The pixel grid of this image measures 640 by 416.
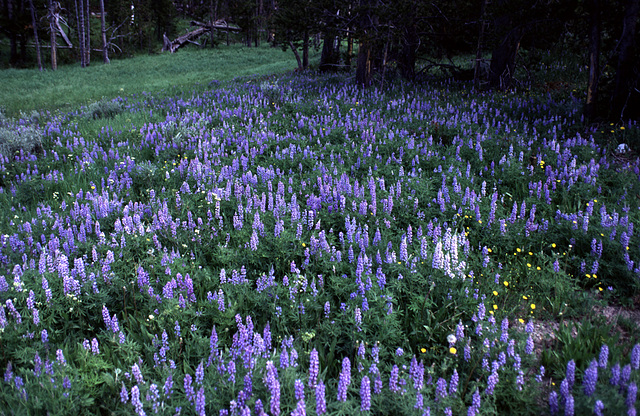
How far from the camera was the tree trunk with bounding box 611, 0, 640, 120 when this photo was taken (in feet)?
24.5

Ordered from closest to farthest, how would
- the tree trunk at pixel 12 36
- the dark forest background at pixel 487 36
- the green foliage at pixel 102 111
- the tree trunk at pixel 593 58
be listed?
1. the tree trunk at pixel 593 58
2. the dark forest background at pixel 487 36
3. the green foliage at pixel 102 111
4. the tree trunk at pixel 12 36

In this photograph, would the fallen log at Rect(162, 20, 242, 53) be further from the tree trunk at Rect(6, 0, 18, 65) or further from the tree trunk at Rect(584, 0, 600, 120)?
the tree trunk at Rect(584, 0, 600, 120)

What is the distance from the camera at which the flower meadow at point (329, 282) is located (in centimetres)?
255

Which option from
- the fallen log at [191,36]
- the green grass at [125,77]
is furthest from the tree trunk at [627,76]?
the fallen log at [191,36]

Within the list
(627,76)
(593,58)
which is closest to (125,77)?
(593,58)

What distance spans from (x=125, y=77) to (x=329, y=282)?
1096 inches

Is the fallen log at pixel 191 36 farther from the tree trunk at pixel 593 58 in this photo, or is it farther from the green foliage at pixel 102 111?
the tree trunk at pixel 593 58

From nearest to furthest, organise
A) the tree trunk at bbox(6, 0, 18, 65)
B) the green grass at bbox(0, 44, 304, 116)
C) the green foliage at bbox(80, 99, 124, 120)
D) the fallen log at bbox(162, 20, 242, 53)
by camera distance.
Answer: the green foliage at bbox(80, 99, 124, 120)
the green grass at bbox(0, 44, 304, 116)
the tree trunk at bbox(6, 0, 18, 65)
the fallen log at bbox(162, 20, 242, 53)

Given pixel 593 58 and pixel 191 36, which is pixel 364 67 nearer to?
pixel 593 58

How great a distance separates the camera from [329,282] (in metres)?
3.74

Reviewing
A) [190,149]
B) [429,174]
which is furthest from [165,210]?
[429,174]

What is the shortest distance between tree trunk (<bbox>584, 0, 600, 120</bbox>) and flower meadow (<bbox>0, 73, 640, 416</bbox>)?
0.95m

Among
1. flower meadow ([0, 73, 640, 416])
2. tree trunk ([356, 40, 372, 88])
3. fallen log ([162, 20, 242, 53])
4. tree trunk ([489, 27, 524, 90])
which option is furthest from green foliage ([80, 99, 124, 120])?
fallen log ([162, 20, 242, 53])

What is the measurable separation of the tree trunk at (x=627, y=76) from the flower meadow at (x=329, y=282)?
0.84m
